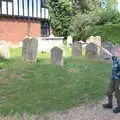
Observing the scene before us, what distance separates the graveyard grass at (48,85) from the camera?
8.34 meters

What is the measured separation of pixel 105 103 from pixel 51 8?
24093 mm

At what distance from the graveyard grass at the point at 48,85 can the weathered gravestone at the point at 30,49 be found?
0.39m

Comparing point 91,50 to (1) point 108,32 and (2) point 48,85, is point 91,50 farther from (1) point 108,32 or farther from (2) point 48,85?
(1) point 108,32

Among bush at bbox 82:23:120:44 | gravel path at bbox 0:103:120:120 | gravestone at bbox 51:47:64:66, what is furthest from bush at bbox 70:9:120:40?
gravel path at bbox 0:103:120:120

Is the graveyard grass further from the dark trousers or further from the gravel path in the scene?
the dark trousers

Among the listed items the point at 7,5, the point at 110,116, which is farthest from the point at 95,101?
the point at 7,5

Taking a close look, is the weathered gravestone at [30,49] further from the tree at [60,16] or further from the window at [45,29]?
the window at [45,29]

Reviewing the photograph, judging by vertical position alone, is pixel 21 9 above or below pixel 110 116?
above

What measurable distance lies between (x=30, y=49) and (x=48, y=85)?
531 cm

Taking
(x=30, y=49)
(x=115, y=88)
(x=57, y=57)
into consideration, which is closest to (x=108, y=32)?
(x=30, y=49)

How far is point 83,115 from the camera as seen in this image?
7559 millimetres

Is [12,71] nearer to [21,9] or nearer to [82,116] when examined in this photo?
[82,116]

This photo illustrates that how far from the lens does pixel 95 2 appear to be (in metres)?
37.1

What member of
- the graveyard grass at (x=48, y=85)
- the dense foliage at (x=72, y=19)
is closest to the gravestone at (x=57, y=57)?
the graveyard grass at (x=48, y=85)
